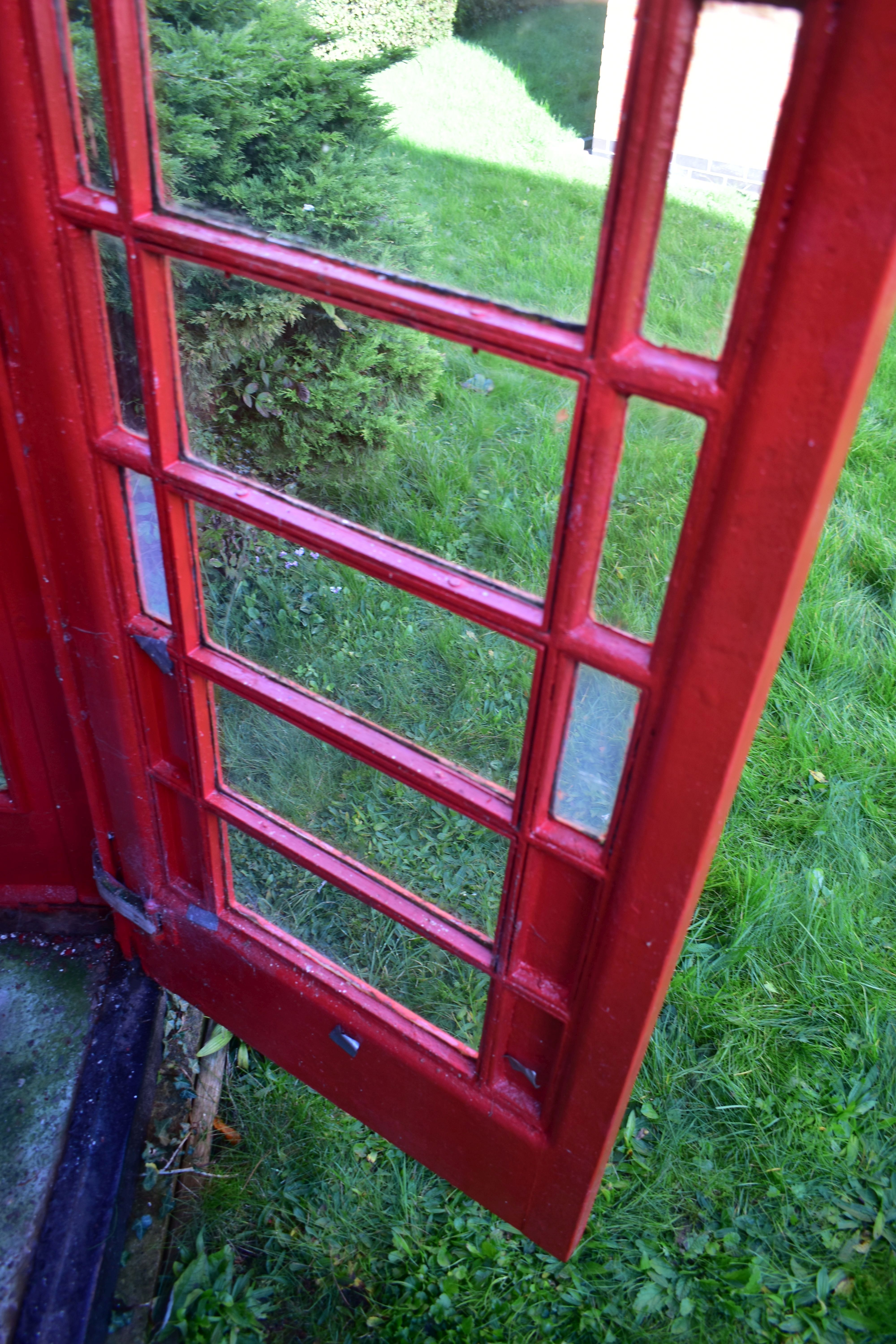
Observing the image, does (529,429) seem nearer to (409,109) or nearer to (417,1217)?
(409,109)

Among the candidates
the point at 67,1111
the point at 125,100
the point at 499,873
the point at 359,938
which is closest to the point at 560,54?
the point at 125,100

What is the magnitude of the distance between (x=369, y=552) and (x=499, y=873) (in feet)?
1.71

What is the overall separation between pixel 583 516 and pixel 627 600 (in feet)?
0.37

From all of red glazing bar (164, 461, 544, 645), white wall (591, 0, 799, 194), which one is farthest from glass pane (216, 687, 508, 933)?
white wall (591, 0, 799, 194)

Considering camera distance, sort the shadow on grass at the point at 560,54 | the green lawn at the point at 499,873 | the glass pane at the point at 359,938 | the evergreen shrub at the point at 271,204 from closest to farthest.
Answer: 1. the shadow on grass at the point at 560,54
2. the green lawn at the point at 499,873
3. the evergreen shrub at the point at 271,204
4. the glass pane at the point at 359,938

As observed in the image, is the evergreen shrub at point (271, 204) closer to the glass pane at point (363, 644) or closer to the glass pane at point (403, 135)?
the glass pane at point (403, 135)

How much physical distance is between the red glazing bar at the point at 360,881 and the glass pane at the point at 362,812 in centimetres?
1

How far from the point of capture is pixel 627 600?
1.06 meters

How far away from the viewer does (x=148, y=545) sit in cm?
148

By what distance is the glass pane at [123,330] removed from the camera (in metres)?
1.24

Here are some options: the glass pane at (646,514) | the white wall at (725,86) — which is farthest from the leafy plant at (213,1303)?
the white wall at (725,86)

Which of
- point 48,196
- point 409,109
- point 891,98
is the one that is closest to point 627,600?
point 891,98

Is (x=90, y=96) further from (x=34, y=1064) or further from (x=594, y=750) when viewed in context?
(x=34, y=1064)

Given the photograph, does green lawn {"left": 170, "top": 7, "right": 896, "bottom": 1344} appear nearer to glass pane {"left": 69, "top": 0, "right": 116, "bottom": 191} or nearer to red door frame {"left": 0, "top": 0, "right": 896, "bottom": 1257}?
red door frame {"left": 0, "top": 0, "right": 896, "bottom": 1257}
